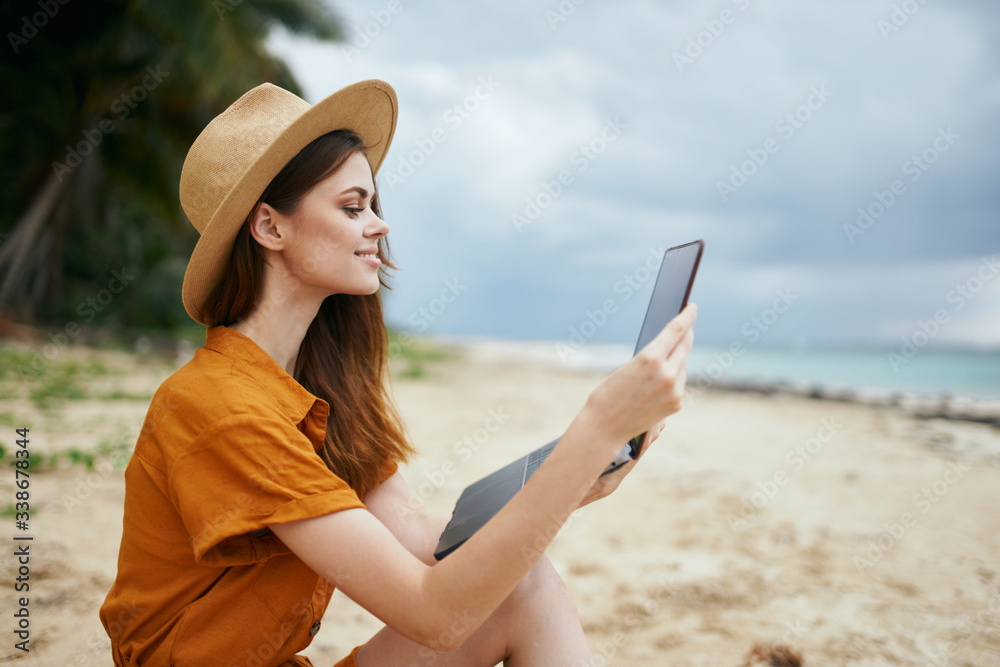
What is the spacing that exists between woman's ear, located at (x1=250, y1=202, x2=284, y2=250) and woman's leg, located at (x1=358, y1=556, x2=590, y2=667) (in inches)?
37.8

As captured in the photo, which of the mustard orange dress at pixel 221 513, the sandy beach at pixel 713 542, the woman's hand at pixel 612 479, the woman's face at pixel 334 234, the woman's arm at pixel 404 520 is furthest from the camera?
the sandy beach at pixel 713 542

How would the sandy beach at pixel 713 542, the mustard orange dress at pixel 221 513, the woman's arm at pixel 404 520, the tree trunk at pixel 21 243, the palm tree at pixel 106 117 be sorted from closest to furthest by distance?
the mustard orange dress at pixel 221 513 → the woman's arm at pixel 404 520 → the sandy beach at pixel 713 542 → the palm tree at pixel 106 117 → the tree trunk at pixel 21 243

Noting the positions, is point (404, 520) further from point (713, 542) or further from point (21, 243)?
point (21, 243)

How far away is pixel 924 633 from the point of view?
99.7 inches

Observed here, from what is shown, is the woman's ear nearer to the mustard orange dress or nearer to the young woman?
the young woman

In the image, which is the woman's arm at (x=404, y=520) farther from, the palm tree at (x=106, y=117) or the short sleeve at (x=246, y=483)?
the palm tree at (x=106, y=117)

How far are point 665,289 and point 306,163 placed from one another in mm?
872

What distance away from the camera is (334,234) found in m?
1.46

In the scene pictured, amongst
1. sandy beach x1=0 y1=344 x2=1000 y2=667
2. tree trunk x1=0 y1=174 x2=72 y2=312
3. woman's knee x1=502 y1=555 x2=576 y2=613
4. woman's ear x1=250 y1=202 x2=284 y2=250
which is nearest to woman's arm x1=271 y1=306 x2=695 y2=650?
woman's knee x1=502 y1=555 x2=576 y2=613

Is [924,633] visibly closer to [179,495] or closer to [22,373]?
[179,495]

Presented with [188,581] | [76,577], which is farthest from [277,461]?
[76,577]

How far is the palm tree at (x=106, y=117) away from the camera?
9602 millimetres

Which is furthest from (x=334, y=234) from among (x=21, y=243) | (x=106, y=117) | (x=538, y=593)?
(x=106, y=117)

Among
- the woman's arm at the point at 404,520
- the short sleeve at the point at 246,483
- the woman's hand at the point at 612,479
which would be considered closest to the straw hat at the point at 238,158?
the short sleeve at the point at 246,483
